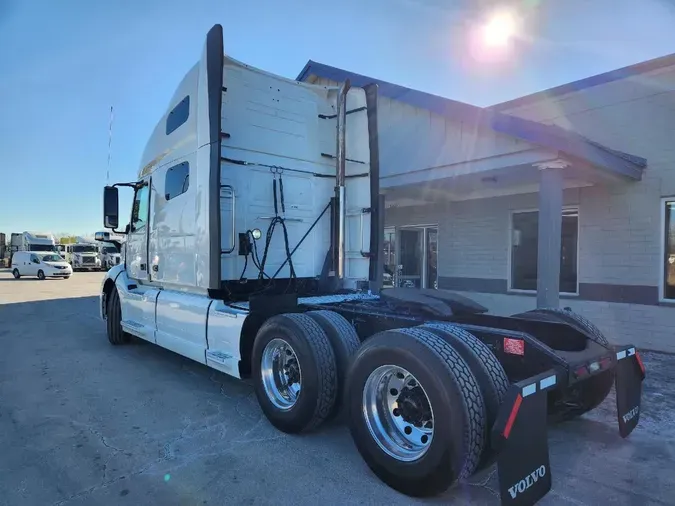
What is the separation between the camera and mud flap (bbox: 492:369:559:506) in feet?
8.38

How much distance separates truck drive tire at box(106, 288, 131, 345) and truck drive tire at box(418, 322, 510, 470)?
6.45 m

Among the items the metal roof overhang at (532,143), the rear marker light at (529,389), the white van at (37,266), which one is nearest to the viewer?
the rear marker light at (529,389)

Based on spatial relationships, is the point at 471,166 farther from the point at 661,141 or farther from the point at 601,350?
the point at 601,350

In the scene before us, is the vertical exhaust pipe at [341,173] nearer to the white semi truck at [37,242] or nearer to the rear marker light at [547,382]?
the rear marker light at [547,382]

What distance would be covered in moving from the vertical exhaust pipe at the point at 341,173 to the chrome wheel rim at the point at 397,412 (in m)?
2.88

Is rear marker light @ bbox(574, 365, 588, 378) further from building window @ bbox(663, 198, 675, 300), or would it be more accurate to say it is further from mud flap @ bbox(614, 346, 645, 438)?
building window @ bbox(663, 198, 675, 300)

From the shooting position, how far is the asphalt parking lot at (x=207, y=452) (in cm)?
311

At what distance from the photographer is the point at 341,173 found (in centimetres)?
606

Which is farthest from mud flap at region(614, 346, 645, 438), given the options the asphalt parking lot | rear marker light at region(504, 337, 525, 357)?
rear marker light at region(504, 337, 525, 357)

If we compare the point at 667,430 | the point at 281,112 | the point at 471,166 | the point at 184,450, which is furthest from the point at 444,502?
the point at 471,166

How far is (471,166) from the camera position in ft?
25.3

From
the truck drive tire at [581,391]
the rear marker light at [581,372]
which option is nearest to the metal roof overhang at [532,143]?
the truck drive tire at [581,391]

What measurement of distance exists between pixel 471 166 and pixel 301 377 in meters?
5.22

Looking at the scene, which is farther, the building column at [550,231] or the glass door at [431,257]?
the glass door at [431,257]
